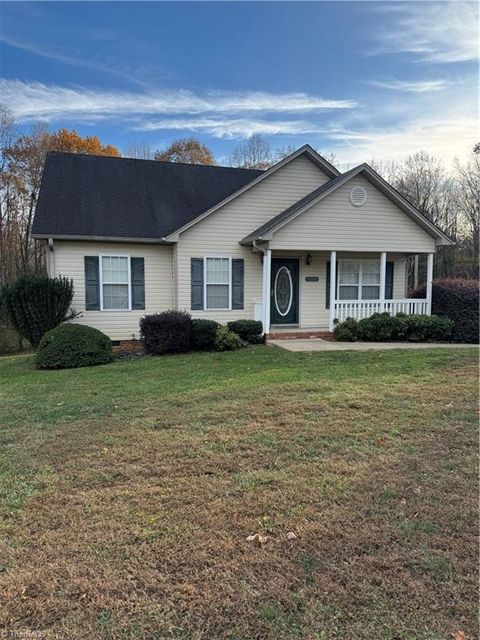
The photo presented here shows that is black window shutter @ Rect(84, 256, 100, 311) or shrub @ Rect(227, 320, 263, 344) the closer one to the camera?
shrub @ Rect(227, 320, 263, 344)

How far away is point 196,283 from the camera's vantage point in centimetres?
1337

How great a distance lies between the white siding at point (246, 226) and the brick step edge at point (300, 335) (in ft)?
4.87

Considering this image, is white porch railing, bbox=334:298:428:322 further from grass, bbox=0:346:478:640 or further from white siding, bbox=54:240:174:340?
grass, bbox=0:346:478:640

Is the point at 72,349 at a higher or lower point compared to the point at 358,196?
lower

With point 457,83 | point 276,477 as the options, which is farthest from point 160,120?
point 276,477

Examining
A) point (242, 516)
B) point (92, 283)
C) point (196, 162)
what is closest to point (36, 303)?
point (92, 283)

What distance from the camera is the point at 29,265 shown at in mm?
26609

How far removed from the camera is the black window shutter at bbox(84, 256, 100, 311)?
12.8 metres

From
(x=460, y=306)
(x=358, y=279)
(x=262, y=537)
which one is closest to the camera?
(x=262, y=537)

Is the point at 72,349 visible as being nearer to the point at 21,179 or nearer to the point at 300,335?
the point at 300,335

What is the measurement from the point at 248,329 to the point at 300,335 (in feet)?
5.48

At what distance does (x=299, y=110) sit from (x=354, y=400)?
61.7 ft

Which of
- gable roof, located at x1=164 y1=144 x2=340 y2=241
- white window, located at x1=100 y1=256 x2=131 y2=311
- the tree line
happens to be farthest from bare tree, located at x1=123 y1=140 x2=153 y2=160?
white window, located at x1=100 y1=256 x2=131 y2=311

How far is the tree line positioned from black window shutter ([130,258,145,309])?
37.2ft
